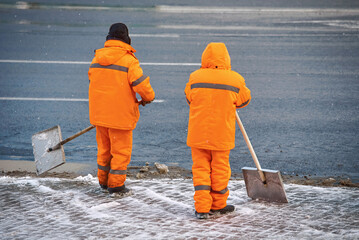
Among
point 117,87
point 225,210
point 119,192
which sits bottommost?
point 225,210

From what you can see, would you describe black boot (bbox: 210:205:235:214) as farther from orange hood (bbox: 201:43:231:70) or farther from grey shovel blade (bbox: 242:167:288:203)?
orange hood (bbox: 201:43:231:70)

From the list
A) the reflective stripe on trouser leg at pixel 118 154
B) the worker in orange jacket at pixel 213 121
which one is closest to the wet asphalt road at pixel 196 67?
the reflective stripe on trouser leg at pixel 118 154

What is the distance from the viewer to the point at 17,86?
10930 mm

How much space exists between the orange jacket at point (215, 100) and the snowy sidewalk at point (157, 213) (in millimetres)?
761

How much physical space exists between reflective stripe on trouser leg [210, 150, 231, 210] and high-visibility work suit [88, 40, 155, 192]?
39.4 inches

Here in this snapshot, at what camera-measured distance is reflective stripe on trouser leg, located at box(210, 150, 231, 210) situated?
5.52 meters

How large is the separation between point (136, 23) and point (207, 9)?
10.8 ft

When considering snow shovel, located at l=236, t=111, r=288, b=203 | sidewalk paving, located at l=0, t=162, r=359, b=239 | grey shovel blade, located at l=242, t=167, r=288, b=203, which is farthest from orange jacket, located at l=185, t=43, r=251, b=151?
sidewalk paving, located at l=0, t=162, r=359, b=239

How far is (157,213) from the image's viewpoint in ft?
18.5

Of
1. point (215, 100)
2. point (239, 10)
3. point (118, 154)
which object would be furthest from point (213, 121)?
point (239, 10)

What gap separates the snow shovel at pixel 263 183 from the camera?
5797mm

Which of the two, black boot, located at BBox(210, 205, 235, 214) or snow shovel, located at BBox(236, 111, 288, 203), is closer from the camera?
black boot, located at BBox(210, 205, 235, 214)

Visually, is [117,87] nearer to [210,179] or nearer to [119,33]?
[119,33]

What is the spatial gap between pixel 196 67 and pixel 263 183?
20.8 feet
